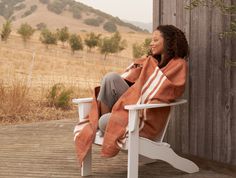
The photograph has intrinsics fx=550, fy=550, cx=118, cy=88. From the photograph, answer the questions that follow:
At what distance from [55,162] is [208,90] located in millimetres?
1485

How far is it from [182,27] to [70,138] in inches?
89.2

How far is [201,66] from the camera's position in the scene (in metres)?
4.38

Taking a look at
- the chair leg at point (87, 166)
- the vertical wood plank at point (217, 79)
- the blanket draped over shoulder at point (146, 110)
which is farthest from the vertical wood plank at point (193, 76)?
the chair leg at point (87, 166)

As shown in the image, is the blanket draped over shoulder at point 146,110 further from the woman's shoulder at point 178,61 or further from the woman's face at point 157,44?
the woman's face at point 157,44

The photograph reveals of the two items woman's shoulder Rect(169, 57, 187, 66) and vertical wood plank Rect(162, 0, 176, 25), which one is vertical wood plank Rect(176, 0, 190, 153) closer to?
vertical wood plank Rect(162, 0, 176, 25)

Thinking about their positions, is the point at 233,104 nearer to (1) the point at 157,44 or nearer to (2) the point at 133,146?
(1) the point at 157,44

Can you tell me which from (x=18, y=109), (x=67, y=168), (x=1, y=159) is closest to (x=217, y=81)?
(x=67, y=168)

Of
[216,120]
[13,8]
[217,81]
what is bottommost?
[216,120]

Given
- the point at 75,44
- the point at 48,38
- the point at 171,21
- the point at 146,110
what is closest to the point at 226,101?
the point at 146,110

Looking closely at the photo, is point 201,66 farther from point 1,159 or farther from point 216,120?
point 1,159

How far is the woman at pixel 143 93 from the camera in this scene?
3828mm

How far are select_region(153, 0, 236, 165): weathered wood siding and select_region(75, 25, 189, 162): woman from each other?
0.26m

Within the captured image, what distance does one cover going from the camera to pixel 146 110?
3.84m

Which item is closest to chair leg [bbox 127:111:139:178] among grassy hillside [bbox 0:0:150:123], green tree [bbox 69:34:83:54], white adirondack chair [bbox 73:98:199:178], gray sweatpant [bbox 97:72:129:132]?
white adirondack chair [bbox 73:98:199:178]
